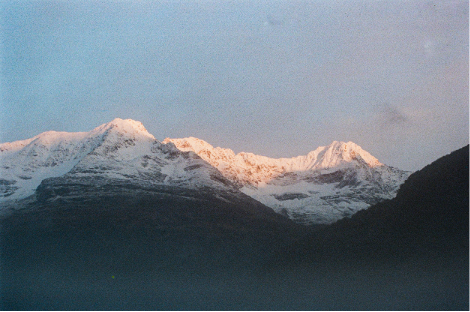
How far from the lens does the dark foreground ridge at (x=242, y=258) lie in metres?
83.9

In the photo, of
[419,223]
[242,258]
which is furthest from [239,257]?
[419,223]

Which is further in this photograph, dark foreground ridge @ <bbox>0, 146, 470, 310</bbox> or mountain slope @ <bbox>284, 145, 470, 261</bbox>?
mountain slope @ <bbox>284, 145, 470, 261</bbox>

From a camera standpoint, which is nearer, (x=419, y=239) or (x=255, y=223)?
(x=419, y=239)

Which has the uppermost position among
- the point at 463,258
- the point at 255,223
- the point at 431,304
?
the point at 255,223

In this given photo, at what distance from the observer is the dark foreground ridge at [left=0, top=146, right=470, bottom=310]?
83875 mm

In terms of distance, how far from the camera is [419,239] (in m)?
106

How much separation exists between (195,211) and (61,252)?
68.9 m

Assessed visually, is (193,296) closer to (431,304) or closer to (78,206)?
(431,304)

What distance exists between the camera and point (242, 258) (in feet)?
471

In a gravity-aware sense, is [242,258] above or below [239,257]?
below

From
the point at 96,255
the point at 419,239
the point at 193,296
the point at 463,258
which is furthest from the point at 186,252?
the point at 463,258

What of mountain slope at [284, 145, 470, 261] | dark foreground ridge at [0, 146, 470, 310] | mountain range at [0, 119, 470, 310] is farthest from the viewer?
mountain slope at [284, 145, 470, 261]

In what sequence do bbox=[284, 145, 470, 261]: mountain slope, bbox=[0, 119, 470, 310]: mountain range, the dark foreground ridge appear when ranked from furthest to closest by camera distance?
bbox=[284, 145, 470, 261]: mountain slope
the dark foreground ridge
bbox=[0, 119, 470, 310]: mountain range

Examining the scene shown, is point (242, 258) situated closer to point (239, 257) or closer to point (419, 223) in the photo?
point (239, 257)
